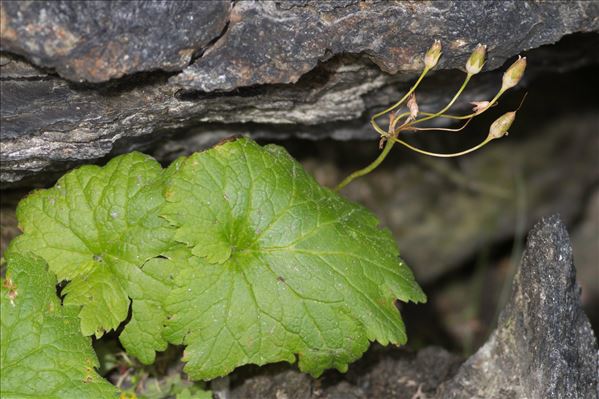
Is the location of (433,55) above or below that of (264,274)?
above

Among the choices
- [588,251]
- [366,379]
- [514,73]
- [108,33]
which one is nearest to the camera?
[108,33]

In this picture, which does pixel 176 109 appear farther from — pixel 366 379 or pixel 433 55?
pixel 366 379

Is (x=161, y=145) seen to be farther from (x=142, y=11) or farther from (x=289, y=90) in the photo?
(x=142, y=11)

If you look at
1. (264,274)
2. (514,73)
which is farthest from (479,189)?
(264,274)

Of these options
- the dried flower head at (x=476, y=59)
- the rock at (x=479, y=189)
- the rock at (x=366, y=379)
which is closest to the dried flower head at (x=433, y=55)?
the dried flower head at (x=476, y=59)

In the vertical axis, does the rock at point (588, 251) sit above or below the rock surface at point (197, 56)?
below

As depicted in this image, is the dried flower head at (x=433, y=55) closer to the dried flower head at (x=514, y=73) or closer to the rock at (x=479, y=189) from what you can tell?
the dried flower head at (x=514, y=73)
